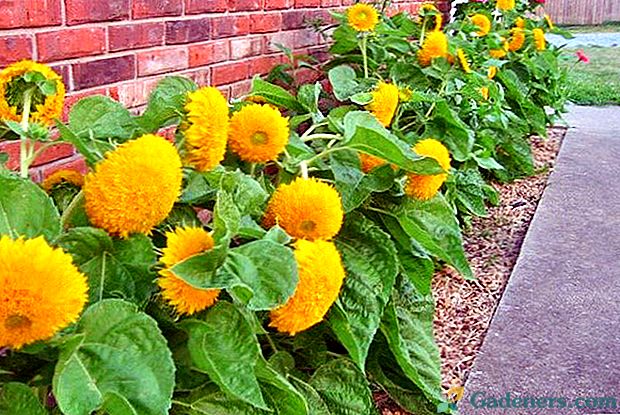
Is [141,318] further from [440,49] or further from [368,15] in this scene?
[440,49]

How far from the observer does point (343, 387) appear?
164cm

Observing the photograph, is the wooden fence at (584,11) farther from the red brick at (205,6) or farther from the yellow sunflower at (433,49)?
the red brick at (205,6)

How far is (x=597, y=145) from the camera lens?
18.8ft

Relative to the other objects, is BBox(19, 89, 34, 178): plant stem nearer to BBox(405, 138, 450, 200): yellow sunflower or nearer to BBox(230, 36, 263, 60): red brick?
BBox(405, 138, 450, 200): yellow sunflower

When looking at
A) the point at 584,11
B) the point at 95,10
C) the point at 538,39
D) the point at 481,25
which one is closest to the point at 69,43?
the point at 95,10

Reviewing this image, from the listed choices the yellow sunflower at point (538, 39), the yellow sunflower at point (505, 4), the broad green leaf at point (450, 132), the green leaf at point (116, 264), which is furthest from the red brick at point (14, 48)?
the yellow sunflower at point (538, 39)

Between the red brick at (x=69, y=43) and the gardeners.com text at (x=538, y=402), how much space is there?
130 centimetres

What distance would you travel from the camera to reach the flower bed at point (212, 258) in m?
0.96

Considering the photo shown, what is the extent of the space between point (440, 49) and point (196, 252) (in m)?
1.97

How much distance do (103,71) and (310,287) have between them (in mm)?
1073

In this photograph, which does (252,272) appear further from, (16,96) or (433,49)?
(433,49)

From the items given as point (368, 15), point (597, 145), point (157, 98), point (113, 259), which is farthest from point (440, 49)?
point (597, 145)

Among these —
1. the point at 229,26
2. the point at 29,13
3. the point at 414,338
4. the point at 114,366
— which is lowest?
the point at 414,338

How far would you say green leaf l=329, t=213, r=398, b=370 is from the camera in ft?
4.78
